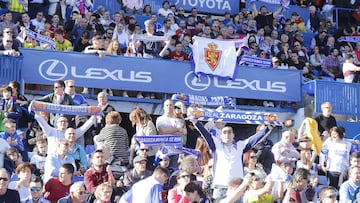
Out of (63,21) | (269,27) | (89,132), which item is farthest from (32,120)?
(269,27)

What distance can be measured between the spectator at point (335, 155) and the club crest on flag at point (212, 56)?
434 cm

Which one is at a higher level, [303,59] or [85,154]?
[303,59]

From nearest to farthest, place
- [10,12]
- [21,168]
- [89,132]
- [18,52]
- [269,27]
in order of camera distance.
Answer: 1. [21,168]
2. [89,132]
3. [18,52]
4. [10,12]
5. [269,27]

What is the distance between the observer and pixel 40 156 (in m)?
12.9

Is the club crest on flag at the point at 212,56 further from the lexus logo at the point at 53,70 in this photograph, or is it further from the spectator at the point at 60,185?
the spectator at the point at 60,185

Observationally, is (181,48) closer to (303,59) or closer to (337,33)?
(303,59)

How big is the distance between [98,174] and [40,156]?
1.47 metres

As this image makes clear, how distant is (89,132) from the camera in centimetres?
1456

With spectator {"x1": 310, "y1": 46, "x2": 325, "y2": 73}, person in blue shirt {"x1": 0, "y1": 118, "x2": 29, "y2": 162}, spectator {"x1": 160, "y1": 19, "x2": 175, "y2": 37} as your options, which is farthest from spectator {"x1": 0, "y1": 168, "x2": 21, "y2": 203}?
spectator {"x1": 310, "y1": 46, "x2": 325, "y2": 73}

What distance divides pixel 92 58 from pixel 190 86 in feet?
6.81

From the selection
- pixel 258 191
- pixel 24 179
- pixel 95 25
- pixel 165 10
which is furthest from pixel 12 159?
pixel 165 10

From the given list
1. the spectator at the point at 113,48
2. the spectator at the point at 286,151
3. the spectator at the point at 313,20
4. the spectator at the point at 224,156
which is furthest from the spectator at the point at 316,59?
the spectator at the point at 224,156

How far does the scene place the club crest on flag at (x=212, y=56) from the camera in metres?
18.5

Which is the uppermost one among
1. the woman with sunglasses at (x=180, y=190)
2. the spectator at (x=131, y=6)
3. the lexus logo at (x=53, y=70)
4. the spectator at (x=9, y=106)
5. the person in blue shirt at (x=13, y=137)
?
the spectator at (x=131, y=6)
